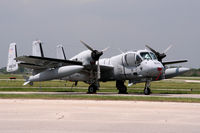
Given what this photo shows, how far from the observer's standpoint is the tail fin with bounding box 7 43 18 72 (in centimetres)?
3203

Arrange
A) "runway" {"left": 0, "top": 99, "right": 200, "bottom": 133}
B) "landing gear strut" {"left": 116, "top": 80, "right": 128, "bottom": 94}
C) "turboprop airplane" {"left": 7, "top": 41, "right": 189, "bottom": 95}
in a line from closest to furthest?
"runway" {"left": 0, "top": 99, "right": 200, "bottom": 133} < "turboprop airplane" {"left": 7, "top": 41, "right": 189, "bottom": 95} < "landing gear strut" {"left": 116, "top": 80, "right": 128, "bottom": 94}

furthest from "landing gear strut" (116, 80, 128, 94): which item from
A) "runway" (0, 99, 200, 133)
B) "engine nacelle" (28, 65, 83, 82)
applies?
"runway" (0, 99, 200, 133)

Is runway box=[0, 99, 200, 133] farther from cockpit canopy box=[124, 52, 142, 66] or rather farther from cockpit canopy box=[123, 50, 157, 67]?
cockpit canopy box=[124, 52, 142, 66]

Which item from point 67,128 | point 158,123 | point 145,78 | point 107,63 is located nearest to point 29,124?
point 67,128

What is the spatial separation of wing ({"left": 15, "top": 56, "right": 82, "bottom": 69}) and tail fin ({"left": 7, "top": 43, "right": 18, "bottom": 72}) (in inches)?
37.7

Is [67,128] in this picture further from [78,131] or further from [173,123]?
[173,123]

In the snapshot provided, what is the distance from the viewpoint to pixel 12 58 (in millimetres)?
32625

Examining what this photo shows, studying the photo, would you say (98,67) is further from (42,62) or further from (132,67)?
(42,62)

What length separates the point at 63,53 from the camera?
4059 centimetres

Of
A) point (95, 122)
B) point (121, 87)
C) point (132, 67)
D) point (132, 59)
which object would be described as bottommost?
point (95, 122)

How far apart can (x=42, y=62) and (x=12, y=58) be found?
4.91 m

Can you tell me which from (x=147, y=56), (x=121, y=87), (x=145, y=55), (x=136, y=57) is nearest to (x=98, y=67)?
(x=121, y=87)

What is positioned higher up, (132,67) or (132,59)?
(132,59)

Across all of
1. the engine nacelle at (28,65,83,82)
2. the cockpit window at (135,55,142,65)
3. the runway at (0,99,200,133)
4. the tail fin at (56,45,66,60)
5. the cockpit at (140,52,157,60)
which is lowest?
the runway at (0,99,200,133)
